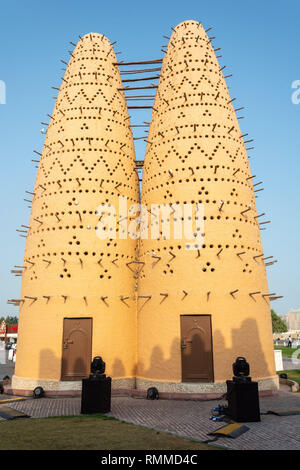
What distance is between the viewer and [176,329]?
1455 cm

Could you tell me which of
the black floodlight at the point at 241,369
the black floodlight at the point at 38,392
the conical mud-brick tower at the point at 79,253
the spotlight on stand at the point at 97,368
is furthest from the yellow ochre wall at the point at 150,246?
the spotlight on stand at the point at 97,368

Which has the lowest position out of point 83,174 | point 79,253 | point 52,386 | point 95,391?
point 52,386

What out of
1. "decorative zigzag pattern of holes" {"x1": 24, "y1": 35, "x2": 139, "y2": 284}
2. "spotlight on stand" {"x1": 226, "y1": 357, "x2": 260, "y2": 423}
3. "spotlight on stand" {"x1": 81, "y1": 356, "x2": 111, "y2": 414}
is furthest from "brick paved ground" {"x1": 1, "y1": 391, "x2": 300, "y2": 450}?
"decorative zigzag pattern of holes" {"x1": 24, "y1": 35, "x2": 139, "y2": 284}

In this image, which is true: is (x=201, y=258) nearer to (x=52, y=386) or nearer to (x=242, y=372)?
(x=242, y=372)

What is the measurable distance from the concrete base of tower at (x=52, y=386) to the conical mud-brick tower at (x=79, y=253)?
0.14ft

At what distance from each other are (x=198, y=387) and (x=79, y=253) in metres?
7.78

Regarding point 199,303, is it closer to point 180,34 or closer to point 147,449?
point 147,449

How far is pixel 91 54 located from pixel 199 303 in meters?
15.8

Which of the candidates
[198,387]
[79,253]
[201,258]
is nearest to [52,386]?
[79,253]

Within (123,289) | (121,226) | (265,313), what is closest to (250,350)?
(265,313)

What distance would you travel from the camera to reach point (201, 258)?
15.1m

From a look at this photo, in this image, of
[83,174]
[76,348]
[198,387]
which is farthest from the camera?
[83,174]
